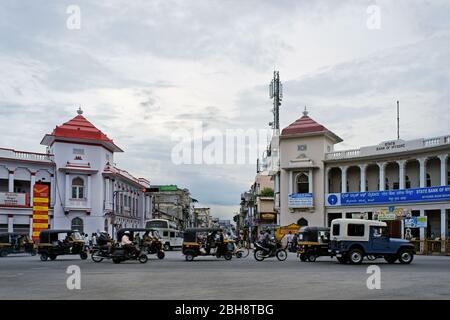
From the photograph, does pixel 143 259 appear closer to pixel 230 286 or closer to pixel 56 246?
pixel 56 246

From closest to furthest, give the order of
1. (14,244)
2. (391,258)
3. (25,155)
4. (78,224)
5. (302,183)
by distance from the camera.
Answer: (391,258), (14,244), (25,155), (78,224), (302,183)

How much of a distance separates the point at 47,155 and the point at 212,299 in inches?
1752

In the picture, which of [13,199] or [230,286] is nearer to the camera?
[230,286]

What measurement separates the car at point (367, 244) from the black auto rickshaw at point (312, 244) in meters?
2.94

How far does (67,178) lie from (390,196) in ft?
96.7

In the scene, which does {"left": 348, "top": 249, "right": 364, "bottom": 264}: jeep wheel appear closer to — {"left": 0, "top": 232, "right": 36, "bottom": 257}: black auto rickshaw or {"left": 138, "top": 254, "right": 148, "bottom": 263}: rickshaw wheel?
{"left": 138, "top": 254, "right": 148, "bottom": 263}: rickshaw wheel

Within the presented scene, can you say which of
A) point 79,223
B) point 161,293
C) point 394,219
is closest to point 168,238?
point 79,223

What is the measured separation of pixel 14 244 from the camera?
36.2 meters

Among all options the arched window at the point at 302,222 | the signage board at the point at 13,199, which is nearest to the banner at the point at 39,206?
the signage board at the point at 13,199

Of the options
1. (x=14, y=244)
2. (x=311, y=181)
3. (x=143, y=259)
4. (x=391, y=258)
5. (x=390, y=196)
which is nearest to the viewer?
(x=391, y=258)

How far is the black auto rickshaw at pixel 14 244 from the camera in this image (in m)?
35.8

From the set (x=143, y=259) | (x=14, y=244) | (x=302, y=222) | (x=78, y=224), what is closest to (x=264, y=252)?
(x=143, y=259)

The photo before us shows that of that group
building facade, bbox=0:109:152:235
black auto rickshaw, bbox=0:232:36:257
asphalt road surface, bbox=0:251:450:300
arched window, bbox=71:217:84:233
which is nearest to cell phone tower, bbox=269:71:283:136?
building facade, bbox=0:109:152:235

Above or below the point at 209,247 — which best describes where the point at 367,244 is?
above
